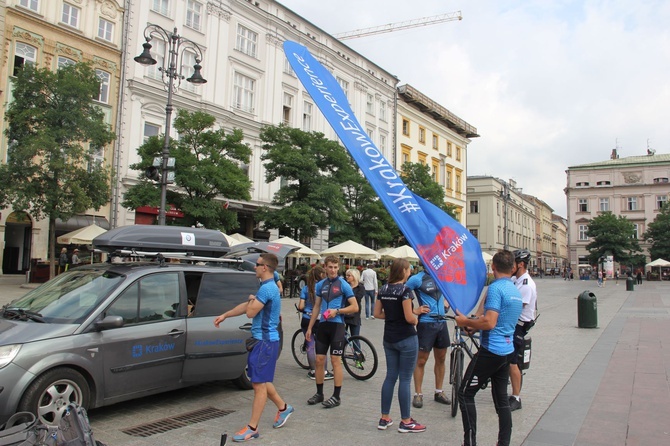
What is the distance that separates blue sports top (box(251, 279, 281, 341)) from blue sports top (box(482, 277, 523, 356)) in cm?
206

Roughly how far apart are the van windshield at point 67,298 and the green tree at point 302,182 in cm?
2012

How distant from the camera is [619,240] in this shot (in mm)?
62688

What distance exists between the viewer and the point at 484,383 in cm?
429

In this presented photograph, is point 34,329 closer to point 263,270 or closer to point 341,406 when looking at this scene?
point 263,270

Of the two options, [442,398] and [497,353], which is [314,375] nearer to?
[442,398]

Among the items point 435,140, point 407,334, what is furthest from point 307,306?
point 435,140

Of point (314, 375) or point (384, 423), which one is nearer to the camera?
point (384, 423)

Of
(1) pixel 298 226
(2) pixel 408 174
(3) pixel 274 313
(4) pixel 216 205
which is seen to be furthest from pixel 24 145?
(2) pixel 408 174

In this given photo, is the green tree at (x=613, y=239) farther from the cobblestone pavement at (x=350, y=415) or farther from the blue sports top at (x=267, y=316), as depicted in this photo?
the blue sports top at (x=267, y=316)

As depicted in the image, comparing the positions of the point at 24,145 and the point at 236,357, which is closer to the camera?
the point at 236,357

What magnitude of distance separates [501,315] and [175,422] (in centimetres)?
358

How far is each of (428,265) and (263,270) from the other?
1.69 meters

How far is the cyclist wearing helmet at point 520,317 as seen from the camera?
234 inches

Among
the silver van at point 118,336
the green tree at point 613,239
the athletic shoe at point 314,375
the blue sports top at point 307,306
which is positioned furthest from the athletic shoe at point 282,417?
the green tree at point 613,239
